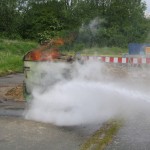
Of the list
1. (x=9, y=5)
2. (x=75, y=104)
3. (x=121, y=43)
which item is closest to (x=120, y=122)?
(x=75, y=104)

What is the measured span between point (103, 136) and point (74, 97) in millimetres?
2153

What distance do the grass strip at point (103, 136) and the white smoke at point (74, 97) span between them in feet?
1.66

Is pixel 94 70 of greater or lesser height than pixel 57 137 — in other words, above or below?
above

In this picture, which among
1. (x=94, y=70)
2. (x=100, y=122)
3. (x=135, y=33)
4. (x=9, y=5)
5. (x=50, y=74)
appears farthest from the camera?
(x=135, y=33)

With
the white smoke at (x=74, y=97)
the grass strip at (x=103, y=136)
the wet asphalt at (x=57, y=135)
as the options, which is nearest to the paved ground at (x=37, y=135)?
the wet asphalt at (x=57, y=135)

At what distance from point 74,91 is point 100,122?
1.00 metres

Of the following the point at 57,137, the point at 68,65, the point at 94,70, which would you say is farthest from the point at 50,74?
the point at 57,137

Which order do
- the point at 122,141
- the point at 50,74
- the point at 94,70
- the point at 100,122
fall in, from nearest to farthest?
the point at 122,141 < the point at 100,122 < the point at 50,74 < the point at 94,70

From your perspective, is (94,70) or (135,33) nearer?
(94,70)

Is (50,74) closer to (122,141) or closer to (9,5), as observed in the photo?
(122,141)

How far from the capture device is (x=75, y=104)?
10320 millimetres

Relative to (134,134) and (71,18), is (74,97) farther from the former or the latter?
(71,18)

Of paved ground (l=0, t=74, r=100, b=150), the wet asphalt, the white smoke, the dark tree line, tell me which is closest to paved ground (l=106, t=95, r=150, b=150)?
the wet asphalt

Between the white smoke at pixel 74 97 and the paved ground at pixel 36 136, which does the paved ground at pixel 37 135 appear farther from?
the white smoke at pixel 74 97
